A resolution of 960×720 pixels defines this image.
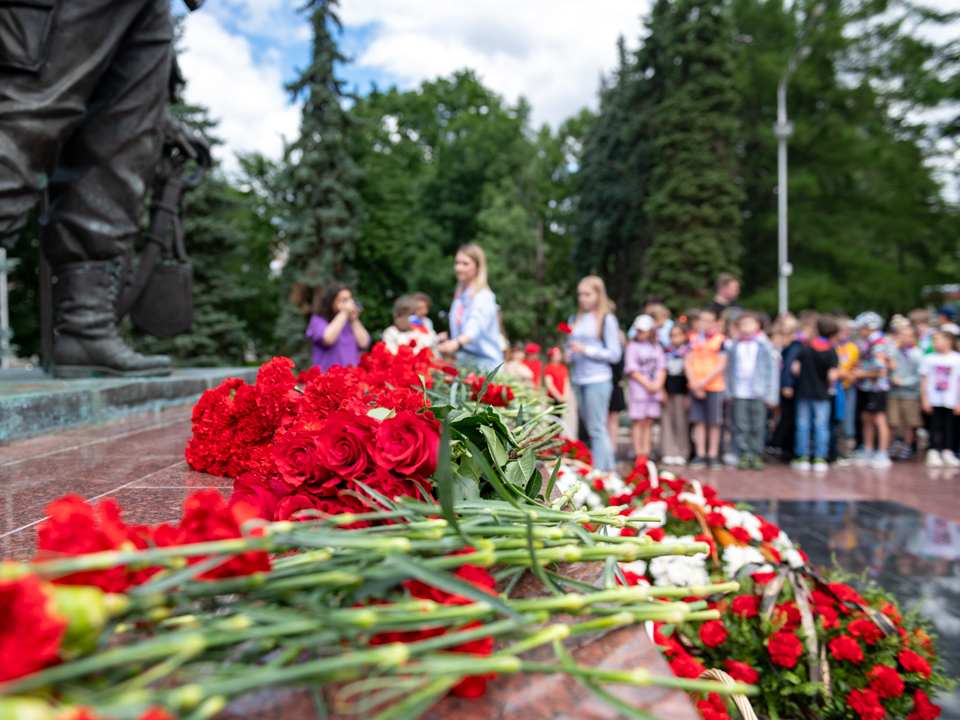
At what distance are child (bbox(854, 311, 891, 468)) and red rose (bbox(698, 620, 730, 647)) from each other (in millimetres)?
7607

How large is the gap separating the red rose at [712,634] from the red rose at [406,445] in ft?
3.99

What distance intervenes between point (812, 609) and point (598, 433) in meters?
A: 3.61

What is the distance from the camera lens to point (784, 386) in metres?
8.30

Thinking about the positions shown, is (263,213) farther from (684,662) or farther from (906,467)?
(684,662)

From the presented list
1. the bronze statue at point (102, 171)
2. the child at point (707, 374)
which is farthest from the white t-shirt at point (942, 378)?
the bronze statue at point (102, 171)

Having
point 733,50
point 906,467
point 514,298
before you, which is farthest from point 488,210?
point 906,467

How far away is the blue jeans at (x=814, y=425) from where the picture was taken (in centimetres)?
790

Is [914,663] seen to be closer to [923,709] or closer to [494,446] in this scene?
[923,709]

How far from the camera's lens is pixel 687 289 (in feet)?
69.4

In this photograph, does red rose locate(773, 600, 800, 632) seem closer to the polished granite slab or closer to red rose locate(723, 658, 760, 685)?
red rose locate(723, 658, 760, 685)

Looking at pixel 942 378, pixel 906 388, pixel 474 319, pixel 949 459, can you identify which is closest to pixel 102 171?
pixel 474 319

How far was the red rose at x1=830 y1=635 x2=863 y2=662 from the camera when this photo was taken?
5.74ft

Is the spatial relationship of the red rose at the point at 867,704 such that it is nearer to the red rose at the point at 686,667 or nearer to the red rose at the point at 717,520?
the red rose at the point at 686,667

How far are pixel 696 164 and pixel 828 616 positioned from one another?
72.4 ft
